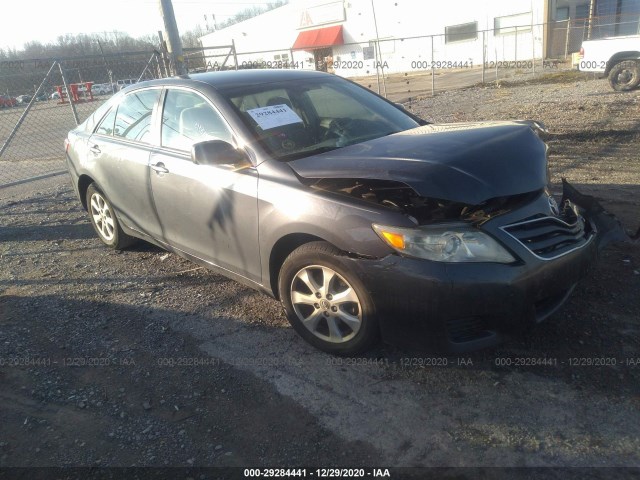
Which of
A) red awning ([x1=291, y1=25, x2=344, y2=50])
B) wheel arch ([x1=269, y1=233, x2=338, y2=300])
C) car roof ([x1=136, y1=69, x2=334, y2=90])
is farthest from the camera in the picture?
red awning ([x1=291, y1=25, x2=344, y2=50])

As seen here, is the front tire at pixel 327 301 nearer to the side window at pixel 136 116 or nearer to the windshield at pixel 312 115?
the windshield at pixel 312 115

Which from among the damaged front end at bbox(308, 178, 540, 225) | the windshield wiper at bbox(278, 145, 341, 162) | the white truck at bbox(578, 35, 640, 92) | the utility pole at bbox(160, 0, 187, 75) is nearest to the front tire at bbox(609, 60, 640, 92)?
the white truck at bbox(578, 35, 640, 92)

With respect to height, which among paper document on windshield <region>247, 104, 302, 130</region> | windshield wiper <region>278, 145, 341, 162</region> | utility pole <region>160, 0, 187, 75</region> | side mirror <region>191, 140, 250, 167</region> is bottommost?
windshield wiper <region>278, 145, 341, 162</region>

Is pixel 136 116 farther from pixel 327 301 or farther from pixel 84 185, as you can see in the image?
pixel 327 301

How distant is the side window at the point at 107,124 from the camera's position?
5001 millimetres

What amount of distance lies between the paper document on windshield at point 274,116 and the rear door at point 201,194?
239 mm

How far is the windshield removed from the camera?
365 centimetres

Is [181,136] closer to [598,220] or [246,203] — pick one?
[246,203]

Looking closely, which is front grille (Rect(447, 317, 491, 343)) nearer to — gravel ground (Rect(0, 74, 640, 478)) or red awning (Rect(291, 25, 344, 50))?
gravel ground (Rect(0, 74, 640, 478))

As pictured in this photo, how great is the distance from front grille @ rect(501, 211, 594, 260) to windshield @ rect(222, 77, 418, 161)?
1445 millimetres

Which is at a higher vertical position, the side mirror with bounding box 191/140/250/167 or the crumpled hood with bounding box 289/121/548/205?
the side mirror with bounding box 191/140/250/167

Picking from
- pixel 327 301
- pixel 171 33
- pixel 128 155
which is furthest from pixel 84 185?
pixel 171 33

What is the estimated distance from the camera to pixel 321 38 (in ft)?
136

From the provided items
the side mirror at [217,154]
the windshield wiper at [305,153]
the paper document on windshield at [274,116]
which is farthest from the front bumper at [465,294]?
the paper document on windshield at [274,116]
